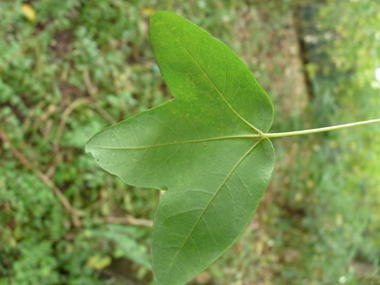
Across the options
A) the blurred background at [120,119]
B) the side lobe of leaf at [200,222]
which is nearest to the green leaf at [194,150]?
the side lobe of leaf at [200,222]

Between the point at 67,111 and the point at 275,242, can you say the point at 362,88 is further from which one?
the point at 67,111

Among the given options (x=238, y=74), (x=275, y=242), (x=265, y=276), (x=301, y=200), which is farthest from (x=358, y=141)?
(x=238, y=74)

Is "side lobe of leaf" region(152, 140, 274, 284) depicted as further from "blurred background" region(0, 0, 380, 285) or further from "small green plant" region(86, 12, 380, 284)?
"blurred background" region(0, 0, 380, 285)

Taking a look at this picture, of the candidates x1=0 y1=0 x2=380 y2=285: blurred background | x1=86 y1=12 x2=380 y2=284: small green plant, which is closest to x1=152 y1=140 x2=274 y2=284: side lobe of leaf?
x1=86 y1=12 x2=380 y2=284: small green plant

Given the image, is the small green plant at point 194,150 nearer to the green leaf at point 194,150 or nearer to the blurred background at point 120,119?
the green leaf at point 194,150

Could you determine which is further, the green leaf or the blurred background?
the blurred background

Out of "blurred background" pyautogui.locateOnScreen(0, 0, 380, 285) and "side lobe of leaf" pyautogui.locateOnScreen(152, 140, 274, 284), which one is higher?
"side lobe of leaf" pyautogui.locateOnScreen(152, 140, 274, 284)
